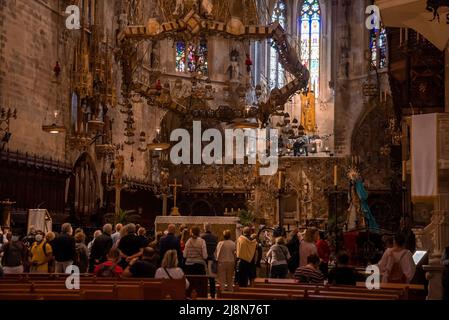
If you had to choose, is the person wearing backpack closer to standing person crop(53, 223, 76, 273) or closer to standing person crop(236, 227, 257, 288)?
standing person crop(236, 227, 257, 288)

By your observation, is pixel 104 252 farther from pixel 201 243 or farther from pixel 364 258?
pixel 364 258

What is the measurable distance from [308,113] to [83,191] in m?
15.3

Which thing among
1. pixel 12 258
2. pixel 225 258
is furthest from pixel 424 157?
pixel 12 258

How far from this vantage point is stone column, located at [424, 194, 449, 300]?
12125 mm

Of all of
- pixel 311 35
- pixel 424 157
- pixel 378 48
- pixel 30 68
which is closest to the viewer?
pixel 424 157

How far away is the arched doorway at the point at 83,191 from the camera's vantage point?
2748cm

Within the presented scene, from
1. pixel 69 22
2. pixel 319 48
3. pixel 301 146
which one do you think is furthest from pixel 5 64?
pixel 319 48

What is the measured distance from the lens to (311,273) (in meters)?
11.8

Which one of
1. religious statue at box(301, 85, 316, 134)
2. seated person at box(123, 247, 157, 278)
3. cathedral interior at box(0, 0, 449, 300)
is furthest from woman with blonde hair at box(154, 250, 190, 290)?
religious statue at box(301, 85, 316, 134)

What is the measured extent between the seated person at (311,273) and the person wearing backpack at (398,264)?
0.94 metres

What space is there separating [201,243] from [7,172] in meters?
8.99

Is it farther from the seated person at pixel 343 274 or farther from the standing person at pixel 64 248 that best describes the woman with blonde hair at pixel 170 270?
the standing person at pixel 64 248

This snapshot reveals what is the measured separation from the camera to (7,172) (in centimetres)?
2242

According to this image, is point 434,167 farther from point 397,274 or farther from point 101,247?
point 101,247
